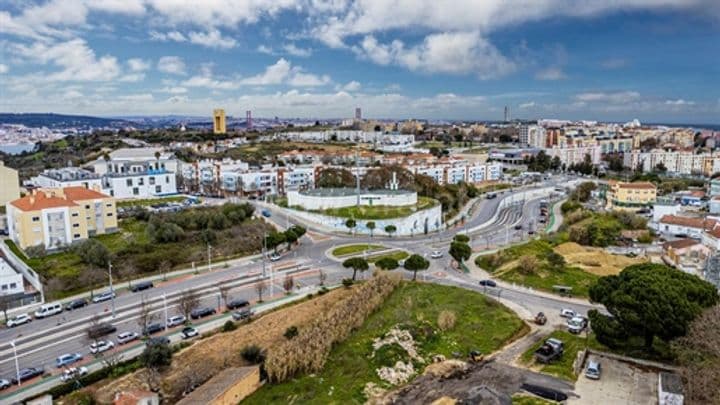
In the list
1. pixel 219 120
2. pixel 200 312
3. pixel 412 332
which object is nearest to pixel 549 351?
pixel 412 332

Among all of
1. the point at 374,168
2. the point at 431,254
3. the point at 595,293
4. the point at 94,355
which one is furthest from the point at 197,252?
the point at 374,168

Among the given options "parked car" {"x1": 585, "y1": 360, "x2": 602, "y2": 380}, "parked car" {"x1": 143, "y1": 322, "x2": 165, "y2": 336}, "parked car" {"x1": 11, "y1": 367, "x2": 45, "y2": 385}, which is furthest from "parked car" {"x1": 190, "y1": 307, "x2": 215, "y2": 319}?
"parked car" {"x1": 585, "y1": 360, "x2": 602, "y2": 380}

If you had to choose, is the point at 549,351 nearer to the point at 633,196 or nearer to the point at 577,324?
the point at 577,324

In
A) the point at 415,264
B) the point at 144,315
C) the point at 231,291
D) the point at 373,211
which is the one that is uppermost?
the point at 373,211

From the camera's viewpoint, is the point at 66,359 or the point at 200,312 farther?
the point at 200,312

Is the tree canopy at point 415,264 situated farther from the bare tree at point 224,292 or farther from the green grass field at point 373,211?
the green grass field at point 373,211

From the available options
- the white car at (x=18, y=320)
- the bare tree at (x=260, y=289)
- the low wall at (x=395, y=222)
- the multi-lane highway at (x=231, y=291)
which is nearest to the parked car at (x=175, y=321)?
the multi-lane highway at (x=231, y=291)

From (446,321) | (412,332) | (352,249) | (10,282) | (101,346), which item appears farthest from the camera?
(352,249)
